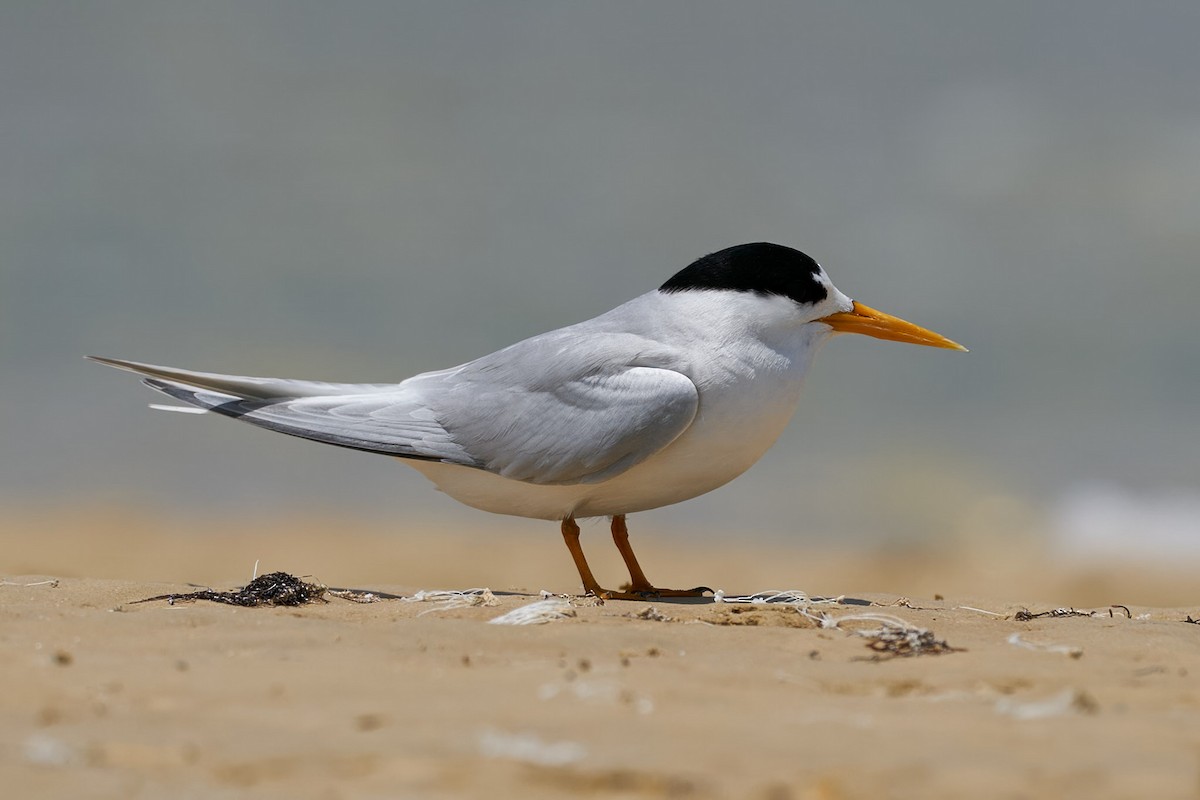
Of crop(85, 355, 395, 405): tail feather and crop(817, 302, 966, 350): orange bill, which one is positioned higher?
crop(817, 302, 966, 350): orange bill

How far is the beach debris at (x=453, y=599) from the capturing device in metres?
4.52

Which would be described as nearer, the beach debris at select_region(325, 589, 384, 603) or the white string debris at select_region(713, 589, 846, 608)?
the white string debris at select_region(713, 589, 846, 608)

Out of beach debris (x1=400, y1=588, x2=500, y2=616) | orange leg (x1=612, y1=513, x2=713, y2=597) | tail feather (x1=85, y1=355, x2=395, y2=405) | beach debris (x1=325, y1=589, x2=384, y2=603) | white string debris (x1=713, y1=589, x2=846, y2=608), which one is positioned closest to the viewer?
beach debris (x1=400, y1=588, x2=500, y2=616)

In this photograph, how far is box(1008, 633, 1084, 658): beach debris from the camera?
369 cm

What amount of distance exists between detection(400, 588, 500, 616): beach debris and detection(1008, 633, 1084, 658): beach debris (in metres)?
1.69

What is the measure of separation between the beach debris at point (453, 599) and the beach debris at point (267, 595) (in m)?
0.36

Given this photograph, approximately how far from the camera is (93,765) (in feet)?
7.73

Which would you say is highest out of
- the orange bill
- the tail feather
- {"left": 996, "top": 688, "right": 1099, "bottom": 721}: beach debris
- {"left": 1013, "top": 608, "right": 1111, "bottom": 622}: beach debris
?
the orange bill

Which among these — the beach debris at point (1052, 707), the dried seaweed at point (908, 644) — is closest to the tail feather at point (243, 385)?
the dried seaweed at point (908, 644)

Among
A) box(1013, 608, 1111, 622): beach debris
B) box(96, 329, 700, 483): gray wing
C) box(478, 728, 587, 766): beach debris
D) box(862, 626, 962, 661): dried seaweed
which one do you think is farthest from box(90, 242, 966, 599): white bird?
box(478, 728, 587, 766): beach debris

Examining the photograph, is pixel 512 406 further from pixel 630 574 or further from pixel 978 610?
pixel 978 610

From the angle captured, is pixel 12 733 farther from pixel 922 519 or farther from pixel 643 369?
pixel 922 519

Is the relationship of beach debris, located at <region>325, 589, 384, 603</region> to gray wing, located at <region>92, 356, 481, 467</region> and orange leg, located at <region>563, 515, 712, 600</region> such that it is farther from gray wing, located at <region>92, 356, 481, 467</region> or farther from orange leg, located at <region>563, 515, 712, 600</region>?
orange leg, located at <region>563, 515, 712, 600</region>

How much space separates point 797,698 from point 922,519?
13.6 meters
